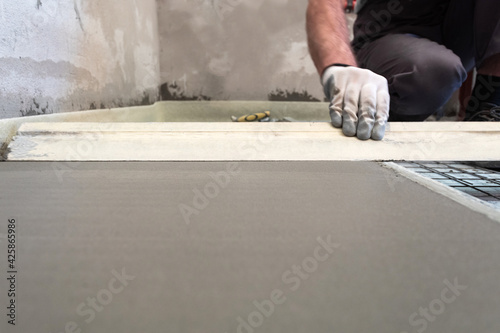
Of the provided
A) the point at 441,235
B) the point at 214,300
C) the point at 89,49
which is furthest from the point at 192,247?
the point at 89,49

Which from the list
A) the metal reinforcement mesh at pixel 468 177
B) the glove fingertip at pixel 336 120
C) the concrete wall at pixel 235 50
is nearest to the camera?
the metal reinforcement mesh at pixel 468 177

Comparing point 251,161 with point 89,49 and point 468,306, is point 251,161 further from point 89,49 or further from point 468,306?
point 89,49

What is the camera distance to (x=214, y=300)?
0.31 m

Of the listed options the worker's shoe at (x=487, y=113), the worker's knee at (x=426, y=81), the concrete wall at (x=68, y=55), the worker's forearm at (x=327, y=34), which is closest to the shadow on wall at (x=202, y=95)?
the concrete wall at (x=68, y=55)

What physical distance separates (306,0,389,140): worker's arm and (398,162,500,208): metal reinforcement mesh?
16 centimetres

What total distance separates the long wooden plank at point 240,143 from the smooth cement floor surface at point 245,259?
21 cm

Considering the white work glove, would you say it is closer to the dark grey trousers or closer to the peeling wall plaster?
the dark grey trousers

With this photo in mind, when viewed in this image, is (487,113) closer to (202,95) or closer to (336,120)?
(336,120)

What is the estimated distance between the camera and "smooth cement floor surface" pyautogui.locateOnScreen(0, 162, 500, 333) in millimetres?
291

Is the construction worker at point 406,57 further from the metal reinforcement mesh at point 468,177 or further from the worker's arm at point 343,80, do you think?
the metal reinforcement mesh at point 468,177

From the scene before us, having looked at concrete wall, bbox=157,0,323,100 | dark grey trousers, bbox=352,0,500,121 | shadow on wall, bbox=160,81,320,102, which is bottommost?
shadow on wall, bbox=160,81,320,102

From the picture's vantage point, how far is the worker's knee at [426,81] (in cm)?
119

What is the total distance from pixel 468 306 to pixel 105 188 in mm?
594

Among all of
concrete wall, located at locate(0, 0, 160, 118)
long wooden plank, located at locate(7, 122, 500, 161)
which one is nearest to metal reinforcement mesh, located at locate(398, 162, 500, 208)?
long wooden plank, located at locate(7, 122, 500, 161)
